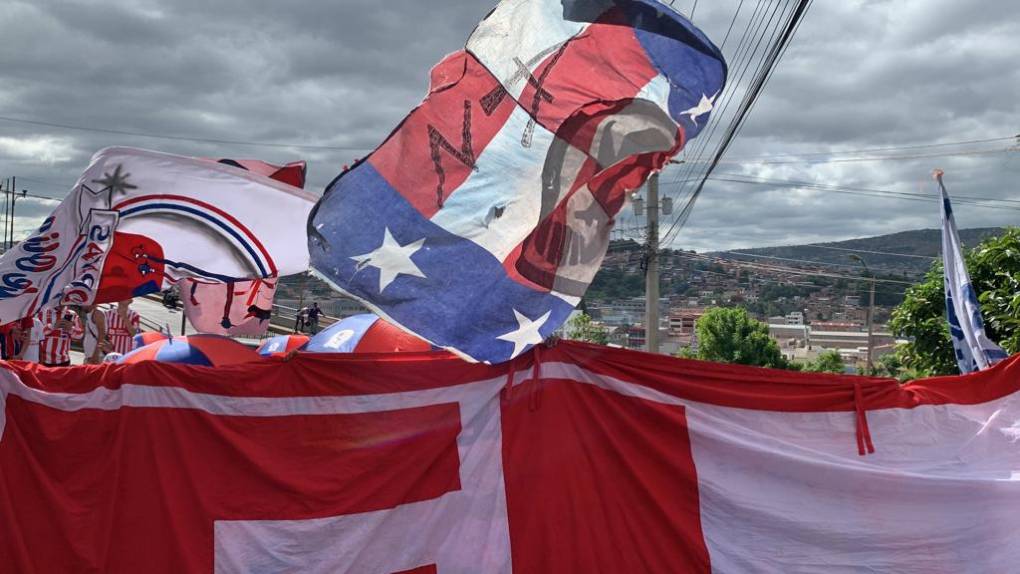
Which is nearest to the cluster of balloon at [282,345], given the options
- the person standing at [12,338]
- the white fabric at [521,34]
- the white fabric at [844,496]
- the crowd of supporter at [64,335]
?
the crowd of supporter at [64,335]

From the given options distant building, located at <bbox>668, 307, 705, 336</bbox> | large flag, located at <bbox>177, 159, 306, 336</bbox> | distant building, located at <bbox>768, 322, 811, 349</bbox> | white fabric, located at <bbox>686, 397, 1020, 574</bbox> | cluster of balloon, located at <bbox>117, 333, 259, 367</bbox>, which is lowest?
white fabric, located at <bbox>686, 397, 1020, 574</bbox>

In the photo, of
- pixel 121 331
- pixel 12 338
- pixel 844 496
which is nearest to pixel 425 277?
pixel 844 496

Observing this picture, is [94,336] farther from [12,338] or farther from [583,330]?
[583,330]

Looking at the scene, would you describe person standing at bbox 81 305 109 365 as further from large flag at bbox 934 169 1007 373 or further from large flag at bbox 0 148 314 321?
large flag at bbox 934 169 1007 373

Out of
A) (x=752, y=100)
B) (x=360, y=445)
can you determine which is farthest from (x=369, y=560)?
(x=752, y=100)

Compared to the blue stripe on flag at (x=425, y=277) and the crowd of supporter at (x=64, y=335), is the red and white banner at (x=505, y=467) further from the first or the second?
the crowd of supporter at (x=64, y=335)

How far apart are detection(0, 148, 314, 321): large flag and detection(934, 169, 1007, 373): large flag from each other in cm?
480

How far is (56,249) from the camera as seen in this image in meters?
5.21

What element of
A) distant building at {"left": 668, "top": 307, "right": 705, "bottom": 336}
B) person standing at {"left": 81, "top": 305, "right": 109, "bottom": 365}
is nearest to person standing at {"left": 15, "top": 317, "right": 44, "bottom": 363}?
person standing at {"left": 81, "top": 305, "right": 109, "bottom": 365}

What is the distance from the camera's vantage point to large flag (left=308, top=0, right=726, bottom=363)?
5.22 m

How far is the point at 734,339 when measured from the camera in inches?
1725

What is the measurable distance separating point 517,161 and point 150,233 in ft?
8.35

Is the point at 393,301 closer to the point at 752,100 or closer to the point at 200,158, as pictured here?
the point at 200,158

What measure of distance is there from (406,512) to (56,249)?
2.59m
